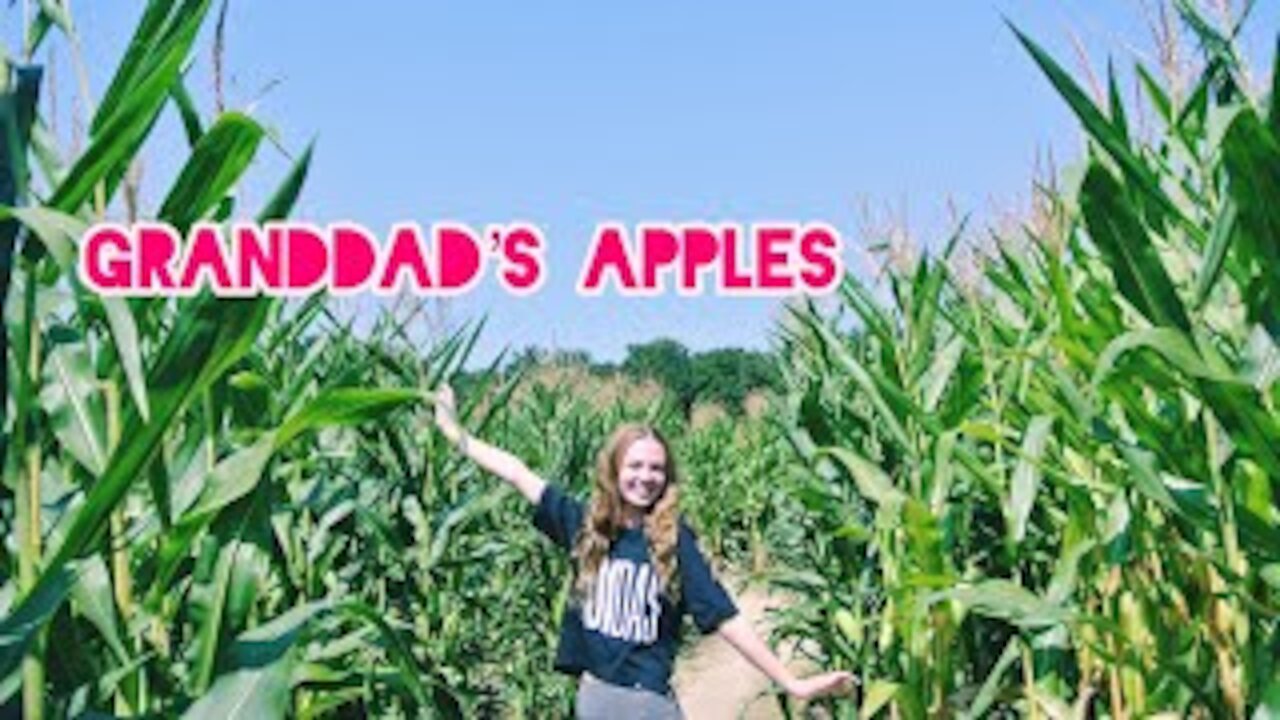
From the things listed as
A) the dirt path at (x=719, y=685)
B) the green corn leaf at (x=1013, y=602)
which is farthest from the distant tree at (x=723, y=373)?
the green corn leaf at (x=1013, y=602)

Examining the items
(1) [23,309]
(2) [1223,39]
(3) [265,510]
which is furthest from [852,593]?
(1) [23,309]

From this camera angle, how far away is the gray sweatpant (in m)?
3.43

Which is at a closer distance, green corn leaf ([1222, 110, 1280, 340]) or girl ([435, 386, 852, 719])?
green corn leaf ([1222, 110, 1280, 340])

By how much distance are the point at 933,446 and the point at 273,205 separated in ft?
6.39

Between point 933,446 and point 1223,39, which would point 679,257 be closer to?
point 933,446

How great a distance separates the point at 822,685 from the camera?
3289 mm

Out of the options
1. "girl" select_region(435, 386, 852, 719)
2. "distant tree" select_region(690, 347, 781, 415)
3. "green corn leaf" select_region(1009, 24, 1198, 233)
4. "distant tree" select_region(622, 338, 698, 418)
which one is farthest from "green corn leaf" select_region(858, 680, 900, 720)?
"distant tree" select_region(622, 338, 698, 418)

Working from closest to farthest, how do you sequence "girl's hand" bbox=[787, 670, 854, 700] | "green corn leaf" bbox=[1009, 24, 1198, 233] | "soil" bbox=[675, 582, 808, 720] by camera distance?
"green corn leaf" bbox=[1009, 24, 1198, 233]
"girl's hand" bbox=[787, 670, 854, 700]
"soil" bbox=[675, 582, 808, 720]

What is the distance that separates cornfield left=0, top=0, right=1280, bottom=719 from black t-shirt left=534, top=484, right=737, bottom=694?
1.44ft

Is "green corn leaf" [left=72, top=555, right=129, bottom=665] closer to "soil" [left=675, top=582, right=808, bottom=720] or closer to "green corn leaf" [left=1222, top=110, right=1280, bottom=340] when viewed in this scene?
"green corn leaf" [left=1222, top=110, right=1280, bottom=340]

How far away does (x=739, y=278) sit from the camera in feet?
10.3

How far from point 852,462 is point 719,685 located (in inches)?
199

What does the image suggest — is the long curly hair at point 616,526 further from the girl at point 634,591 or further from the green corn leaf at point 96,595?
the green corn leaf at point 96,595

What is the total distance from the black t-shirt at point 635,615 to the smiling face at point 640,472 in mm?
99
